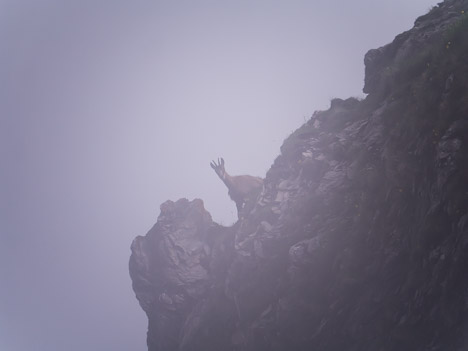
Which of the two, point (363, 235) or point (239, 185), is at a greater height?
point (239, 185)

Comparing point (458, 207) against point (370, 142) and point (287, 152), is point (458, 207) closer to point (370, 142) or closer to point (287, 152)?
point (370, 142)

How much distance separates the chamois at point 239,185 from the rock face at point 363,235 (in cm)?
404

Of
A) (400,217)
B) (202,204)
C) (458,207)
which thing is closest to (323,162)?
(400,217)

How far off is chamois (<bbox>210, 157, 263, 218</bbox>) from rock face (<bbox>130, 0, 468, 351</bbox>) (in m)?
4.04

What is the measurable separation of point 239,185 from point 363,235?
18.8 meters

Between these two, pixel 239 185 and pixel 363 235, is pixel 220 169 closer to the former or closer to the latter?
pixel 239 185

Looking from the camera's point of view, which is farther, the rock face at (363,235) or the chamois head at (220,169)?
the chamois head at (220,169)

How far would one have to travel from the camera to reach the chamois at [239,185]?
3369 cm

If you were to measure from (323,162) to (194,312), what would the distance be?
75.8 ft

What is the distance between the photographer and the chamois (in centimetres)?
3369

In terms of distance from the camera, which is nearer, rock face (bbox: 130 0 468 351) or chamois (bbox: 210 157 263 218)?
rock face (bbox: 130 0 468 351)

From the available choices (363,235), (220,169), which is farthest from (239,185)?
(363,235)

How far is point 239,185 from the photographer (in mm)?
34406

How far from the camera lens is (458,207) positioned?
11.9m
